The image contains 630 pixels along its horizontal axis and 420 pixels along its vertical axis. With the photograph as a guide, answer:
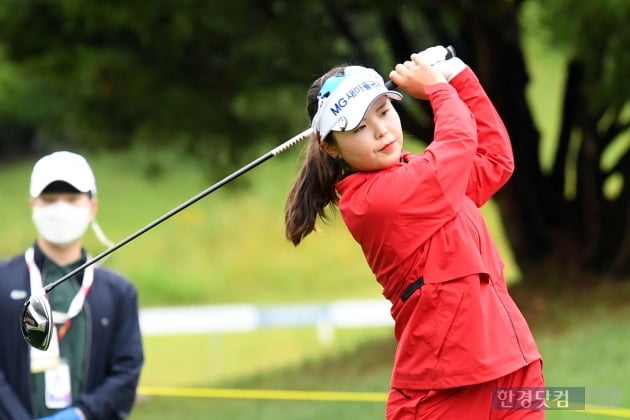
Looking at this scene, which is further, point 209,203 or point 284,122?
point 209,203

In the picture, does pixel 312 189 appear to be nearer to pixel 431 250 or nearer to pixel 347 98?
pixel 347 98

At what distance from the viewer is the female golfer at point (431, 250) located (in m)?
3.66

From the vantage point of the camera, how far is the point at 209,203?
35438mm

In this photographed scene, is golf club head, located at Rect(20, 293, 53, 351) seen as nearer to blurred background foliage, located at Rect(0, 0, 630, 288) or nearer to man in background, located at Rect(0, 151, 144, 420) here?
man in background, located at Rect(0, 151, 144, 420)

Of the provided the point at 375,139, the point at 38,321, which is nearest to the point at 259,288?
the point at 38,321

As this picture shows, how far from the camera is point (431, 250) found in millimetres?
3682

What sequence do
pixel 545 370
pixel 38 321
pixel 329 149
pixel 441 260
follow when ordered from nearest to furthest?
1. pixel 441 260
2. pixel 329 149
3. pixel 38 321
4. pixel 545 370

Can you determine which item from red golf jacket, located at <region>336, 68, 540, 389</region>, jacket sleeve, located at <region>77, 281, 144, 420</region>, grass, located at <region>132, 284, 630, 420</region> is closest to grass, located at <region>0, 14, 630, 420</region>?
grass, located at <region>132, 284, 630, 420</region>

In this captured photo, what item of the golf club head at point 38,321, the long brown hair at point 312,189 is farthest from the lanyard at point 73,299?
the long brown hair at point 312,189

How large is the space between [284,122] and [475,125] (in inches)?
312

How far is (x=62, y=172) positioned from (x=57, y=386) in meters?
0.87

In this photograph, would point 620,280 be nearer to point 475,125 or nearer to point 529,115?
point 529,115

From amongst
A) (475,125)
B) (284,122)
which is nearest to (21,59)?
(284,122)

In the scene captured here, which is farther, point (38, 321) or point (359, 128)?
point (38, 321)
